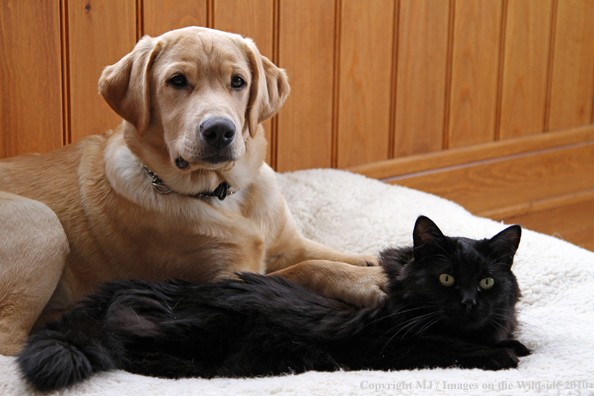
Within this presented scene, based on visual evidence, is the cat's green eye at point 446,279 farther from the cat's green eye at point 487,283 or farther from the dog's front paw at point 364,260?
the dog's front paw at point 364,260

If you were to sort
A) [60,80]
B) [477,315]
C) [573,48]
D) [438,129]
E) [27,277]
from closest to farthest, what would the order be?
[477,315] < [27,277] < [60,80] < [438,129] < [573,48]

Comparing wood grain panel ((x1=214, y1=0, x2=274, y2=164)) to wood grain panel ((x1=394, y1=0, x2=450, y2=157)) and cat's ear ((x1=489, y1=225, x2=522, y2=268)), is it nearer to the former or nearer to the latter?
wood grain panel ((x1=394, y1=0, x2=450, y2=157))

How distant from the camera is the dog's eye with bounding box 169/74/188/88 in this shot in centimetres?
175

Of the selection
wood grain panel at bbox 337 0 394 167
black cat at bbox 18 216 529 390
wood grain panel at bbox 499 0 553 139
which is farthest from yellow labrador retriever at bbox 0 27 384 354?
wood grain panel at bbox 499 0 553 139

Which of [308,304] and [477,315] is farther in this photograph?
[308,304]

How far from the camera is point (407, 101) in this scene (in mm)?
3094

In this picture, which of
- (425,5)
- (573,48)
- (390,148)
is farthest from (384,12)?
(573,48)

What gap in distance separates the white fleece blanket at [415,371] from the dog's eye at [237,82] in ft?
2.59

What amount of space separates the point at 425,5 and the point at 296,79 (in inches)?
32.2

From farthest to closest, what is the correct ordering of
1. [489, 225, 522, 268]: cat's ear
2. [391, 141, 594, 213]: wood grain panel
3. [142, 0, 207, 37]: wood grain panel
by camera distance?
[391, 141, 594, 213]: wood grain panel → [142, 0, 207, 37]: wood grain panel → [489, 225, 522, 268]: cat's ear

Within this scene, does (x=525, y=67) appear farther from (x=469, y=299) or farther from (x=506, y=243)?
(x=469, y=299)

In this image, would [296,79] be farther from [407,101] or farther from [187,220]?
[187,220]

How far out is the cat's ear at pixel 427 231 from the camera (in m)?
1.46

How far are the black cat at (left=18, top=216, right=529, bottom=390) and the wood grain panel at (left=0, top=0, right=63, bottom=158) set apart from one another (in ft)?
3.44
